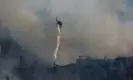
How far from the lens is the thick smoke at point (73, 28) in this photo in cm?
158

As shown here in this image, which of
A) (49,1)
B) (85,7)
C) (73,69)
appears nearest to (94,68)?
(73,69)

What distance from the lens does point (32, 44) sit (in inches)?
62.2

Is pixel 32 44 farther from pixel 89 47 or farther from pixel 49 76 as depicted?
pixel 89 47

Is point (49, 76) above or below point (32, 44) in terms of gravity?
below

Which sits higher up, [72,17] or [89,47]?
[72,17]

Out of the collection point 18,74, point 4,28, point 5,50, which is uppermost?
point 4,28

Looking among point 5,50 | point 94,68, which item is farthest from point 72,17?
point 5,50

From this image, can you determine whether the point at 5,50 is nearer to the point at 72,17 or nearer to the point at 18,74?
the point at 18,74

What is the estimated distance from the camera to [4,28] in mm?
1566

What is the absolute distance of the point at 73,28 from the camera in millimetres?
1593

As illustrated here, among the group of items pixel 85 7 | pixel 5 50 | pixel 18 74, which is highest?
pixel 85 7

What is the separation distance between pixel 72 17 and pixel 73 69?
296mm

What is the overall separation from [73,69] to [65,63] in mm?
57

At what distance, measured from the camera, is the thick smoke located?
158cm
